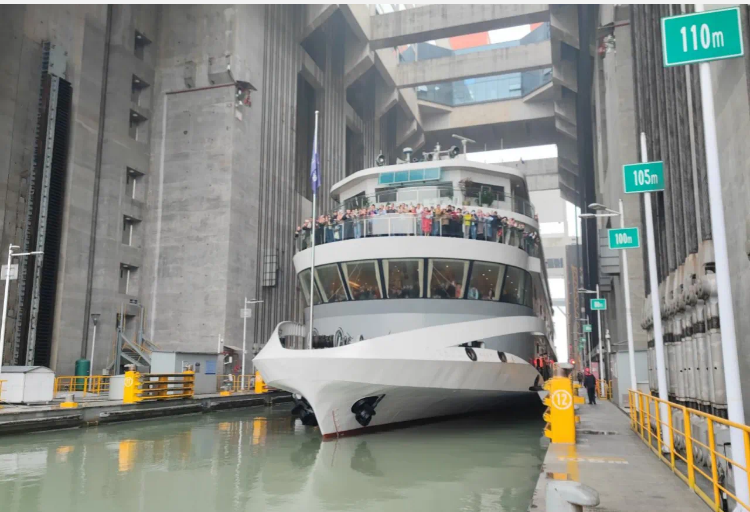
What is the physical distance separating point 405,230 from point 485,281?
3.06 meters

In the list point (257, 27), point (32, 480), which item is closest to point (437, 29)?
point (257, 27)

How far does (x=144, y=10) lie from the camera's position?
135 feet

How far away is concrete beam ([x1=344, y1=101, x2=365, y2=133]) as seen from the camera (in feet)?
192

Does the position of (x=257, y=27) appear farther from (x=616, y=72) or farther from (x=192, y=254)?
(x=616, y=72)

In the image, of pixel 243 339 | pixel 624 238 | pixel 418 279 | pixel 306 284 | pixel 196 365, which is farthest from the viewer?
pixel 243 339

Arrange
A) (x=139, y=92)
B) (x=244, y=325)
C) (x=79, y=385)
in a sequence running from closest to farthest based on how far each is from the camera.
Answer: (x=79, y=385) < (x=244, y=325) < (x=139, y=92)

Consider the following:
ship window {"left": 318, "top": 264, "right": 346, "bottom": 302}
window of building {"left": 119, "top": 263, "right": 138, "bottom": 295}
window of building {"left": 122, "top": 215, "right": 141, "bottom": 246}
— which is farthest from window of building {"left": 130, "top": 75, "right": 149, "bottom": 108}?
ship window {"left": 318, "top": 264, "right": 346, "bottom": 302}

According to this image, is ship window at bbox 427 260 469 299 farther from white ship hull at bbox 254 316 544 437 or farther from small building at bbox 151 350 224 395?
small building at bbox 151 350 224 395

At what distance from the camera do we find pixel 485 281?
66.1ft

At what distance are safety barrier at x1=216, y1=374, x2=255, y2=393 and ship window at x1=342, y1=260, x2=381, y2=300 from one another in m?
15.5

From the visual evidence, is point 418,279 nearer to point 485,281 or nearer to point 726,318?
point 485,281

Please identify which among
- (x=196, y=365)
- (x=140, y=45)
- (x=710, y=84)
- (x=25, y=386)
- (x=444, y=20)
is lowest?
(x=25, y=386)

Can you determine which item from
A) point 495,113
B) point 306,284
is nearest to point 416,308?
point 306,284

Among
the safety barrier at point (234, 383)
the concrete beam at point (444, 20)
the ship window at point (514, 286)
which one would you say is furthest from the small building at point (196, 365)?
the concrete beam at point (444, 20)
